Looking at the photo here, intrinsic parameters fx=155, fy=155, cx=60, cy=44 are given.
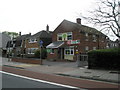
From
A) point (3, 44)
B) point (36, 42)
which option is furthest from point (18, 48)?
point (3, 44)

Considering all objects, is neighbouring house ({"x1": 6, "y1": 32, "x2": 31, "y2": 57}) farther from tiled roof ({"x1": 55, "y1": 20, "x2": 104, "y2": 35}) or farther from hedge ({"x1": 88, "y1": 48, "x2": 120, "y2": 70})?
hedge ({"x1": 88, "y1": 48, "x2": 120, "y2": 70})

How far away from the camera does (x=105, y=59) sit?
1633 cm

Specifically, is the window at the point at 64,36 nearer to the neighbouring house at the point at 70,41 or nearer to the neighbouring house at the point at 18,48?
the neighbouring house at the point at 70,41

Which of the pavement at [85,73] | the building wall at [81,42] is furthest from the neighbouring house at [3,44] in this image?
the pavement at [85,73]

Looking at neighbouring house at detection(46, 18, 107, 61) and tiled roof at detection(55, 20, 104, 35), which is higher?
tiled roof at detection(55, 20, 104, 35)

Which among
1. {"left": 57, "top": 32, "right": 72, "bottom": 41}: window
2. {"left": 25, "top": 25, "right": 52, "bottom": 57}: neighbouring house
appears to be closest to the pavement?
{"left": 57, "top": 32, "right": 72, "bottom": 41}: window

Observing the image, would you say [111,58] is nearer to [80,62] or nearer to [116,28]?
[116,28]

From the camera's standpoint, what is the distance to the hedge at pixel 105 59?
51.7 ft

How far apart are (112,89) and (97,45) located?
90.7 feet

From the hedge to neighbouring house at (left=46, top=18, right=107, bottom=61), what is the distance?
11606 millimetres

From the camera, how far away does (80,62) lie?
19172mm

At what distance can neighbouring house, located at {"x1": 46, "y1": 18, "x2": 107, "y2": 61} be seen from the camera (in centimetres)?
3000

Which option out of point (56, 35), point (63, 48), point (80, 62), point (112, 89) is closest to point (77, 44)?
point (63, 48)

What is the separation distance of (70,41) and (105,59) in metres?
14.9
